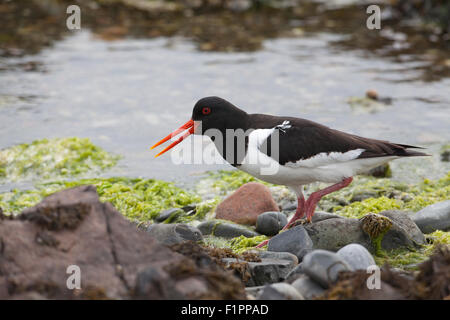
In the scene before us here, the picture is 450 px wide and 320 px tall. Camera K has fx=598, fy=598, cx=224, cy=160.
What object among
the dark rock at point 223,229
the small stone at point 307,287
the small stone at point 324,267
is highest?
the small stone at point 324,267

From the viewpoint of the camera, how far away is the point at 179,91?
9469 mm

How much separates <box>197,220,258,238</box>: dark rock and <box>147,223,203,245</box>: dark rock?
0.79 feet

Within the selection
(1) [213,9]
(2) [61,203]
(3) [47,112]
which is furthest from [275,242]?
(1) [213,9]

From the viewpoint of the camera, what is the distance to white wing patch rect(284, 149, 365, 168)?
4395mm

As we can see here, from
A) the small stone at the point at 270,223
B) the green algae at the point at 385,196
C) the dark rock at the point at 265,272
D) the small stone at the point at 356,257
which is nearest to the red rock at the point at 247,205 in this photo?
the small stone at the point at 270,223

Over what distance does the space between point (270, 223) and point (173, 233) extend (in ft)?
2.96

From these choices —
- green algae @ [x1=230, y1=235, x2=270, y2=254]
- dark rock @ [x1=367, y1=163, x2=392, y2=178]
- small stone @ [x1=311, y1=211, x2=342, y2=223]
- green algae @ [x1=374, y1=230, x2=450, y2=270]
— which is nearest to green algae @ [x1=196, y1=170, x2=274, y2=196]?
dark rock @ [x1=367, y1=163, x2=392, y2=178]

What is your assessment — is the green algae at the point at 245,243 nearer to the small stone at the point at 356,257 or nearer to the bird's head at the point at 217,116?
the bird's head at the point at 217,116

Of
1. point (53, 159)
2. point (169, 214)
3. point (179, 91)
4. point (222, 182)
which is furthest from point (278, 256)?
point (179, 91)

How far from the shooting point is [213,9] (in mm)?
13836

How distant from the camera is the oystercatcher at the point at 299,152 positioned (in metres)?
4.41
